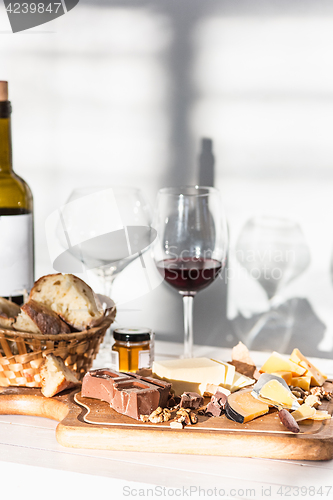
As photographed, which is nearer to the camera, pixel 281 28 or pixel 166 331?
pixel 281 28

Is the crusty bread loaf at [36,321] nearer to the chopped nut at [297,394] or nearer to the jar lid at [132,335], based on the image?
the jar lid at [132,335]

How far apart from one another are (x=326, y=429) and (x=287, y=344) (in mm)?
517

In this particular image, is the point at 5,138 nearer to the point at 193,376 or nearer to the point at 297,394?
the point at 193,376

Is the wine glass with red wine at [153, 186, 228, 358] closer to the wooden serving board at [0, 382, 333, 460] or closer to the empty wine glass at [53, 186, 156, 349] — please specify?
the empty wine glass at [53, 186, 156, 349]

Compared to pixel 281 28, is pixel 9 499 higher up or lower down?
lower down

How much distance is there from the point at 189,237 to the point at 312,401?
351 mm

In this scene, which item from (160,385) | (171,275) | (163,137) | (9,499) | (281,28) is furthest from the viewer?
(163,137)

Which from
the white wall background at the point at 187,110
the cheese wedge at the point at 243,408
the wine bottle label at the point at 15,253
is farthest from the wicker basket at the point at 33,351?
the white wall background at the point at 187,110

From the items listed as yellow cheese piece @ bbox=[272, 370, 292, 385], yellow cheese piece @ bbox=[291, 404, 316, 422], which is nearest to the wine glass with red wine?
yellow cheese piece @ bbox=[272, 370, 292, 385]

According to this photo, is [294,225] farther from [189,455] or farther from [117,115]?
[189,455]

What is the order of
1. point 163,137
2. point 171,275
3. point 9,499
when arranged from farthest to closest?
point 163,137 → point 171,275 → point 9,499

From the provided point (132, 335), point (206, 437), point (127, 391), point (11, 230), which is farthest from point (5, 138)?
point (206, 437)

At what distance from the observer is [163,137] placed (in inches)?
48.8

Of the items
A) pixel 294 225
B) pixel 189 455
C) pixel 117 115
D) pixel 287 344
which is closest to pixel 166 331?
pixel 287 344
